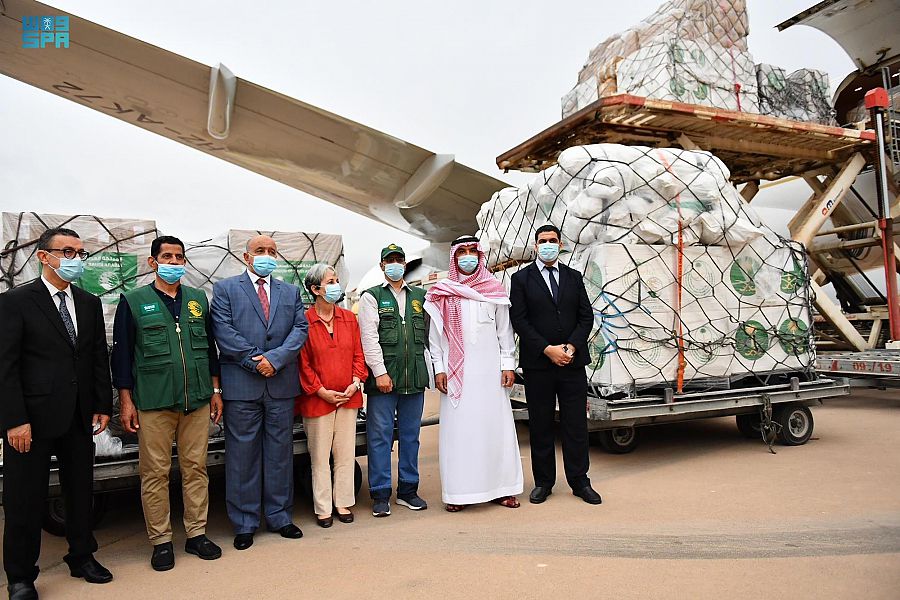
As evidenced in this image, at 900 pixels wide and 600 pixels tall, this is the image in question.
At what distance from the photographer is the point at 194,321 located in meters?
3.19

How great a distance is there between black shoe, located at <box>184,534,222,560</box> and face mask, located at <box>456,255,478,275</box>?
220 cm

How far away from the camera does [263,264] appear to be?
344 centimetres

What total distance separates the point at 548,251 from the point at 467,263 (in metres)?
0.55

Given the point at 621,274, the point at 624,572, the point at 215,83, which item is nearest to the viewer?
the point at 624,572

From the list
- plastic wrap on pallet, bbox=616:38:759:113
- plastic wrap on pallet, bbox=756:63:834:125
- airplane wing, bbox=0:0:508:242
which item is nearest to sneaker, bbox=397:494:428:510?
plastic wrap on pallet, bbox=616:38:759:113

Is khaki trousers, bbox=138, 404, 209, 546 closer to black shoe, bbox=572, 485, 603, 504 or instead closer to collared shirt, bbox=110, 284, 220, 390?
collared shirt, bbox=110, 284, 220, 390

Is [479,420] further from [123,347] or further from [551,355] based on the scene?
[123,347]

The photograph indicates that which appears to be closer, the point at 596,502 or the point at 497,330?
the point at 596,502

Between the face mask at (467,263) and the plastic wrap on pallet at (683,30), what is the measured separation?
5.36m

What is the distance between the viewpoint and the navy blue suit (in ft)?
10.8

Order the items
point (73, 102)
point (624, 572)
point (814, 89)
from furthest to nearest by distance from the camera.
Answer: point (73, 102) < point (814, 89) < point (624, 572)

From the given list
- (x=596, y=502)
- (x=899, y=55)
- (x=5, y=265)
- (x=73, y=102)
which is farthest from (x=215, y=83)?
(x=899, y=55)

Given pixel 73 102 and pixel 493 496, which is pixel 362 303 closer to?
pixel 493 496

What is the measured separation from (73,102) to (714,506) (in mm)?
12461
